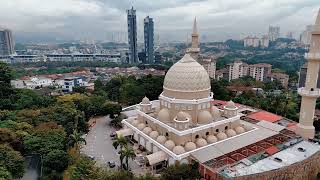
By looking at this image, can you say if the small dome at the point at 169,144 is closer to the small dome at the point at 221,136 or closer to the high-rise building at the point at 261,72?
the small dome at the point at 221,136

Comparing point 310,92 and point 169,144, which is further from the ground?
point 310,92

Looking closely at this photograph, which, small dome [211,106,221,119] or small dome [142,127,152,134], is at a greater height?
small dome [211,106,221,119]

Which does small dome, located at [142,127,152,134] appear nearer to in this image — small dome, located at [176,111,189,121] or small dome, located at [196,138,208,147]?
small dome, located at [176,111,189,121]

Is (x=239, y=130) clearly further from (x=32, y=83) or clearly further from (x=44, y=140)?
(x=32, y=83)

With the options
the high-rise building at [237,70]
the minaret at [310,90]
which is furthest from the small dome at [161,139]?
the high-rise building at [237,70]

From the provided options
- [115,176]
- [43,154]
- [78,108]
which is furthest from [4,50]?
[115,176]

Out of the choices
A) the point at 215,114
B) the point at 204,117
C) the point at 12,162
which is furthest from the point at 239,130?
the point at 12,162


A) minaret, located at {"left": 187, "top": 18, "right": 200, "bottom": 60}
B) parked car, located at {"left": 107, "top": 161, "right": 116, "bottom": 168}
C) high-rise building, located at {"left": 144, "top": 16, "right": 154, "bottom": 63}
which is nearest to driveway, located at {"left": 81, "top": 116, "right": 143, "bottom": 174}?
parked car, located at {"left": 107, "top": 161, "right": 116, "bottom": 168}
